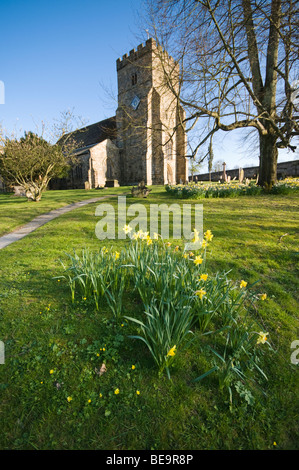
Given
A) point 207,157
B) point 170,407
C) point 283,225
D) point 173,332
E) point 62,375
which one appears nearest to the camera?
point 170,407

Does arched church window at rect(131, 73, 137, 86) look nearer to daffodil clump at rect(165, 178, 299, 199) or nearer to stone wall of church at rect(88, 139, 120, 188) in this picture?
stone wall of church at rect(88, 139, 120, 188)

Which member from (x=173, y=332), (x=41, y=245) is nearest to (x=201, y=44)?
(x=41, y=245)

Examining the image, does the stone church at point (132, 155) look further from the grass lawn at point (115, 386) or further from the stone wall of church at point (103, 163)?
the grass lawn at point (115, 386)

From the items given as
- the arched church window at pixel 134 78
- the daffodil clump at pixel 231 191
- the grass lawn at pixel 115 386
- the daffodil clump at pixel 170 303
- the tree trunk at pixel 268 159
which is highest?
the arched church window at pixel 134 78

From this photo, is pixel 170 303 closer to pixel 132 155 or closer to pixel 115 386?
pixel 115 386

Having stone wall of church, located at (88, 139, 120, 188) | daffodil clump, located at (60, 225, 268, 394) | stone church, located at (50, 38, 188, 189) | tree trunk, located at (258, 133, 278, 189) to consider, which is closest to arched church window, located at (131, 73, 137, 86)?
stone church, located at (50, 38, 188, 189)

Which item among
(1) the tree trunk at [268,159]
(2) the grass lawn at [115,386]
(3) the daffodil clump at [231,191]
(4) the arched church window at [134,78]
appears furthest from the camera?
(4) the arched church window at [134,78]

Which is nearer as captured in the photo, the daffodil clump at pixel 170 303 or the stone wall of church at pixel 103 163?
the daffodil clump at pixel 170 303

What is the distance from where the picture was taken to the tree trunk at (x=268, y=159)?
1034cm

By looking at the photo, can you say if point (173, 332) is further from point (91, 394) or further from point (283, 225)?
point (283, 225)

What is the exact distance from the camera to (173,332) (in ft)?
6.63

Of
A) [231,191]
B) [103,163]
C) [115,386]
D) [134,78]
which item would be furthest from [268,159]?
[134,78]

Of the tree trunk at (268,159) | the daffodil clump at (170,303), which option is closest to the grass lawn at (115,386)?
the daffodil clump at (170,303)
